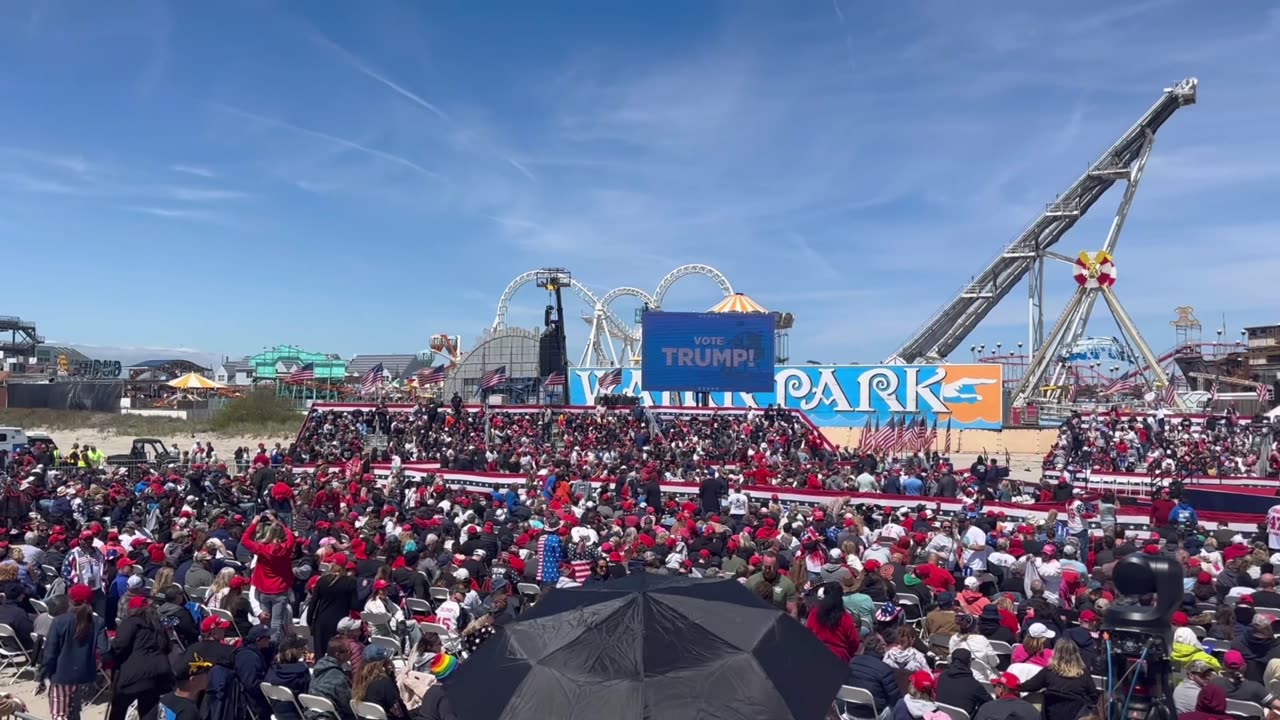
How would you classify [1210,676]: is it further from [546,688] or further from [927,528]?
[927,528]

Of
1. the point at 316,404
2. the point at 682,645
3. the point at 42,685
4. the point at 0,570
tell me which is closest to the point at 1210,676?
the point at 682,645

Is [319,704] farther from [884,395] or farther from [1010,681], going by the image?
[884,395]

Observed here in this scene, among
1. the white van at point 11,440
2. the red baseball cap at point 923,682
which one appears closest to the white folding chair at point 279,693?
the red baseball cap at point 923,682

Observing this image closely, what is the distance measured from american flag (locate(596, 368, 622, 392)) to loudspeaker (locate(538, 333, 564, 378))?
5.40 meters

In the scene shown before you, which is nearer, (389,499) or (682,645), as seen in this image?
(682,645)

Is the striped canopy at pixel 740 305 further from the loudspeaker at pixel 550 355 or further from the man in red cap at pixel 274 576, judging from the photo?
the man in red cap at pixel 274 576

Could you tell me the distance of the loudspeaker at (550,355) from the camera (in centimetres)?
3975

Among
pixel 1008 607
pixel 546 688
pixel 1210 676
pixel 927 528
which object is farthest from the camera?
pixel 927 528

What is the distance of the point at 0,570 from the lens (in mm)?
10273

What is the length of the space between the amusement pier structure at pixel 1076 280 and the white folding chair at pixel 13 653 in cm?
4801

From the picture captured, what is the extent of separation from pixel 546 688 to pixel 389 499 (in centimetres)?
1496

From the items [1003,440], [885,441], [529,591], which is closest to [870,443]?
[885,441]

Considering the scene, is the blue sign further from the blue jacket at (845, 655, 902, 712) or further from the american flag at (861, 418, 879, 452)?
the blue jacket at (845, 655, 902, 712)

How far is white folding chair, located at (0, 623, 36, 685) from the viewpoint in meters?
9.75
